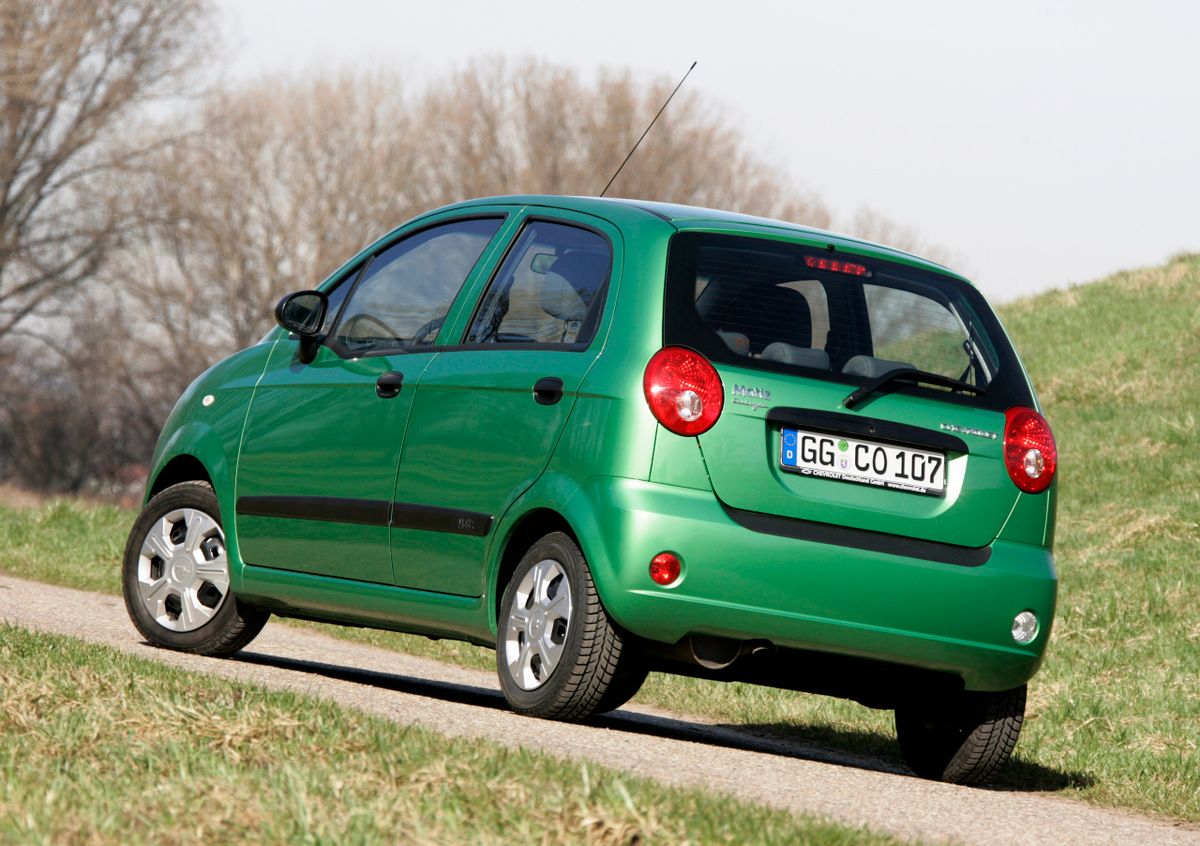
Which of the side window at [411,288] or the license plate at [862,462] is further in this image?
the side window at [411,288]

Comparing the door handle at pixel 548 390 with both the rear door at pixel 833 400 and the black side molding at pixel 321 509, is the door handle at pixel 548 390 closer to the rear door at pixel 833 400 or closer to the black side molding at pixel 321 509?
the rear door at pixel 833 400

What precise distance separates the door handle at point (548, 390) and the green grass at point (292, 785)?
4.40 feet

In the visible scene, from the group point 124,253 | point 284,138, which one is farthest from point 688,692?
point 284,138

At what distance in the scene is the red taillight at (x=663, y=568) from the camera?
18.5 feet

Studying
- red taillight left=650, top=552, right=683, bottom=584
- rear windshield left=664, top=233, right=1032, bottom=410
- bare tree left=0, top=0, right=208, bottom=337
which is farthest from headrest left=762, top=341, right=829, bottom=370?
bare tree left=0, top=0, right=208, bottom=337

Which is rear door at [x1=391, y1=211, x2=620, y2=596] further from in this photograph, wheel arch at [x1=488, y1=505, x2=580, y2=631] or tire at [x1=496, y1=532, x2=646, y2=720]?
tire at [x1=496, y1=532, x2=646, y2=720]

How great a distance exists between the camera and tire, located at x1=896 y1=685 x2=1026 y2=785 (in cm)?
643

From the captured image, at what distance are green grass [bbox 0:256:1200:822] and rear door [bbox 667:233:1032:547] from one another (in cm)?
151

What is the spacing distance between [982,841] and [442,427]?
2.57m

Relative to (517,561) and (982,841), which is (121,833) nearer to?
(982,841)

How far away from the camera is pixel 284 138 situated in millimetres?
56094

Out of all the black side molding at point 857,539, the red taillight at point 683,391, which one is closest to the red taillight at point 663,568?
the black side molding at point 857,539

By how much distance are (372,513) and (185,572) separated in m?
1.43

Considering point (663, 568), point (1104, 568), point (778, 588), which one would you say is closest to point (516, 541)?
point (663, 568)
